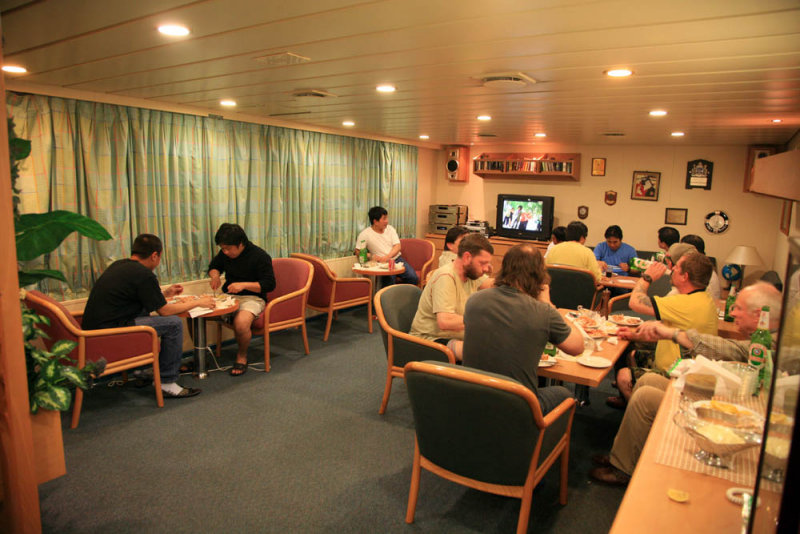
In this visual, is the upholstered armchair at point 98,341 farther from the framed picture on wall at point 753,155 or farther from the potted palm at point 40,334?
the framed picture on wall at point 753,155

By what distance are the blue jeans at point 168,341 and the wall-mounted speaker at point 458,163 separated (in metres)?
5.21

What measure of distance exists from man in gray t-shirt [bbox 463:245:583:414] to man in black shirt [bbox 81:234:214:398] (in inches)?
93.6

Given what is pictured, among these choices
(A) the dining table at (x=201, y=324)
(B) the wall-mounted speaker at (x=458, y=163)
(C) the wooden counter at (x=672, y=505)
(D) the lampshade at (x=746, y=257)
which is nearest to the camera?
(C) the wooden counter at (x=672, y=505)

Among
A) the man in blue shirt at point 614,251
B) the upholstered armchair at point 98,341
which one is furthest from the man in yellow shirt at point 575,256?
the upholstered armchair at point 98,341

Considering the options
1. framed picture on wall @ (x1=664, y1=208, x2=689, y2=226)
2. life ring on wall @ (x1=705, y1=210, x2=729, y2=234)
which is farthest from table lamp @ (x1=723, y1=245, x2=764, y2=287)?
framed picture on wall @ (x1=664, y1=208, x2=689, y2=226)

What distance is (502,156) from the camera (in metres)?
7.64

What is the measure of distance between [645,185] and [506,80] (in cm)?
489

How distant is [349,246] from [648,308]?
4.12 metres

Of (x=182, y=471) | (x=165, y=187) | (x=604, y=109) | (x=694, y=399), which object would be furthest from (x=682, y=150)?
(x=182, y=471)

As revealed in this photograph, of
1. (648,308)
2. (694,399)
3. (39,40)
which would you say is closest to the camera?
(694,399)

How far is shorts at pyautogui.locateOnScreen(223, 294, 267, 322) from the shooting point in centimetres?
445

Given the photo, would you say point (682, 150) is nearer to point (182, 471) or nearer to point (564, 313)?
point (564, 313)

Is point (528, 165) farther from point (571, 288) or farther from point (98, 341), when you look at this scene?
point (98, 341)

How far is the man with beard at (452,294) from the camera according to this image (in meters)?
3.13
